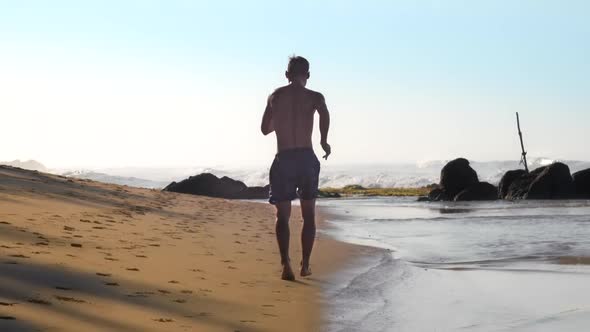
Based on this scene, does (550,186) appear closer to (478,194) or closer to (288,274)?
(478,194)

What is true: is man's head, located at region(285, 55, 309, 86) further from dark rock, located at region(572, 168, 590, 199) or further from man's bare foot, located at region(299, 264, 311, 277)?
dark rock, located at region(572, 168, 590, 199)

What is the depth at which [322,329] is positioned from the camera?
13.0 ft

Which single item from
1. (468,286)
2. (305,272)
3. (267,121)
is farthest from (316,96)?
(468,286)

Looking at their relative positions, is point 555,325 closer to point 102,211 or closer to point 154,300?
point 154,300

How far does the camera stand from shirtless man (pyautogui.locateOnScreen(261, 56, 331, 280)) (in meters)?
6.21

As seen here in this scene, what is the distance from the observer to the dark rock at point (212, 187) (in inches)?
1531

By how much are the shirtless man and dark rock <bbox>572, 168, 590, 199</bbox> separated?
106 feet

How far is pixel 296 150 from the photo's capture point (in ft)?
20.4

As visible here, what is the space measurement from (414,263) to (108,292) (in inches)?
164

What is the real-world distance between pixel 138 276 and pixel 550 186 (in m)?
33.3

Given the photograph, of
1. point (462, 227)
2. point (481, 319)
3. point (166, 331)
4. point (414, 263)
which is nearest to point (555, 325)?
point (481, 319)

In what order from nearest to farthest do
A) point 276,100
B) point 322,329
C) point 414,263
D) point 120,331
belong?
point 120,331, point 322,329, point 276,100, point 414,263

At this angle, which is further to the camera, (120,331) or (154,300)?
(154,300)

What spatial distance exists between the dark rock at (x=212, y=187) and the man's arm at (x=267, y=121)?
32107 mm
